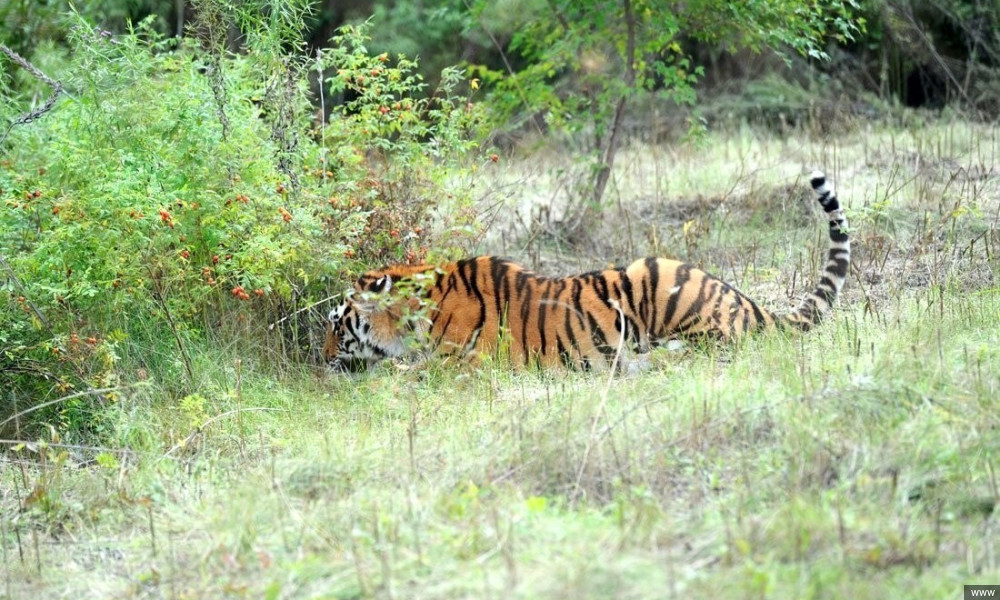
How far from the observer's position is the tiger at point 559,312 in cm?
664

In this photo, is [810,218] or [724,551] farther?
[810,218]

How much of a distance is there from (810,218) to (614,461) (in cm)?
493

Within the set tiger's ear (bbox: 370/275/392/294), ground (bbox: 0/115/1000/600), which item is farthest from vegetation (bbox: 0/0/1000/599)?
tiger's ear (bbox: 370/275/392/294)

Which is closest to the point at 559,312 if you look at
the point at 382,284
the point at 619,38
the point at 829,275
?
the point at 382,284

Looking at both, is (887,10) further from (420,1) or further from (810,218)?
(420,1)

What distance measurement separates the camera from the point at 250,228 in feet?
21.6

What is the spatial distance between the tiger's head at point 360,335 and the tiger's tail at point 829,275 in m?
2.29

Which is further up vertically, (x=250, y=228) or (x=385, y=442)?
(x=250, y=228)

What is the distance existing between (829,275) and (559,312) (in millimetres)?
1604

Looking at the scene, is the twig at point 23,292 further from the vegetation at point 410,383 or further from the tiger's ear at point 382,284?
the tiger's ear at point 382,284

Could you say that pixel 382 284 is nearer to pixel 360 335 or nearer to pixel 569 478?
pixel 360 335

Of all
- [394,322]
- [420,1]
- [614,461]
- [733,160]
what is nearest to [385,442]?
[614,461]

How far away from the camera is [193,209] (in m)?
6.49

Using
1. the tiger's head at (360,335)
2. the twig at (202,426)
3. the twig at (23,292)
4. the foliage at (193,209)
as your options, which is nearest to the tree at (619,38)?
the foliage at (193,209)
